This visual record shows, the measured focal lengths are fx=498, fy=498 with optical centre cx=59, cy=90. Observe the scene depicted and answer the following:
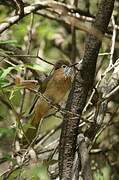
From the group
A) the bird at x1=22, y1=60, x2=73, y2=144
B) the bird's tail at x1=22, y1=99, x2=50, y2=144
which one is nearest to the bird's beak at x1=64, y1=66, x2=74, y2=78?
the bird at x1=22, y1=60, x2=73, y2=144

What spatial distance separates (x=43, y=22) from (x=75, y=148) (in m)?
1.96

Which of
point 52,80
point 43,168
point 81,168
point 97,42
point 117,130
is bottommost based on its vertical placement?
point 117,130

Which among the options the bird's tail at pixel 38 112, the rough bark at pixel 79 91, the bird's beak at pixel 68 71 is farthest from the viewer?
the bird's tail at pixel 38 112

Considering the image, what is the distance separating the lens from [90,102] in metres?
2.00

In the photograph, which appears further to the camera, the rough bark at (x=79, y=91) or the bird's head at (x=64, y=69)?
the bird's head at (x=64, y=69)

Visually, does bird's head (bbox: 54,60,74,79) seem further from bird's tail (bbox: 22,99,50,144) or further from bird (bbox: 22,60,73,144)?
bird's tail (bbox: 22,99,50,144)

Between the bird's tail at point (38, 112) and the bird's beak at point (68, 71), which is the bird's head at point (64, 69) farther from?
the bird's tail at point (38, 112)

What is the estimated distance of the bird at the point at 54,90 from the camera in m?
1.91

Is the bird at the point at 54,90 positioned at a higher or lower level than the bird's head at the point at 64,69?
lower

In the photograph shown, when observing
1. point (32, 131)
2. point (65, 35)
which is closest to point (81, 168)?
point (32, 131)

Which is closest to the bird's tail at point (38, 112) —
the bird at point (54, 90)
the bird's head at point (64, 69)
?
the bird at point (54, 90)

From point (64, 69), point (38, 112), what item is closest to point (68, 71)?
point (64, 69)

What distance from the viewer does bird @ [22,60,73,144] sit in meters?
1.91

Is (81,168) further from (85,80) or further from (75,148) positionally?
(85,80)
